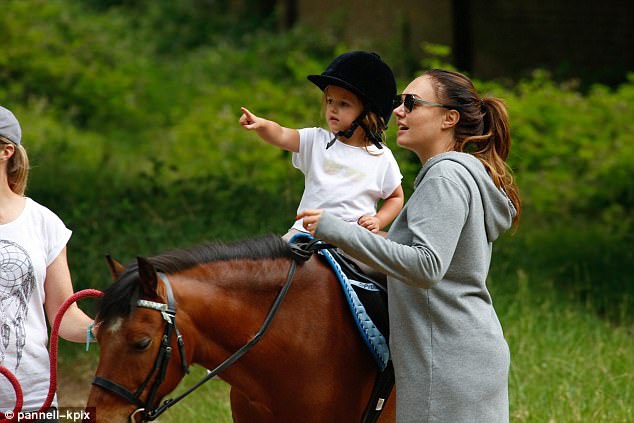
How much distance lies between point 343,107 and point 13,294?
1463 mm

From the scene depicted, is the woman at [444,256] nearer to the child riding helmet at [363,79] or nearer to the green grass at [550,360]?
the child riding helmet at [363,79]

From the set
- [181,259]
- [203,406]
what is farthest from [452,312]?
[203,406]

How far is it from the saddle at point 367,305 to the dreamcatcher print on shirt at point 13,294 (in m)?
0.91

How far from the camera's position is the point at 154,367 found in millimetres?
2824

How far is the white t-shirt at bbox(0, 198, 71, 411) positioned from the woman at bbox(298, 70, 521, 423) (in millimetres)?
950

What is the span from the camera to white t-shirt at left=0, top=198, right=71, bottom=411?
3.17 meters

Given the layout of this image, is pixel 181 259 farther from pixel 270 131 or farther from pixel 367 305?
pixel 270 131

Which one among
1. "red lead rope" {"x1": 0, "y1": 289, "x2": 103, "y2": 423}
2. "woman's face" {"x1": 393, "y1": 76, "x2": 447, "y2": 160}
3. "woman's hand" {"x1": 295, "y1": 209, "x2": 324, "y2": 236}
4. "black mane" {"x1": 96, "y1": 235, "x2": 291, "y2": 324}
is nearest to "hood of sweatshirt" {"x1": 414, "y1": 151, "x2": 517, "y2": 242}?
"woman's face" {"x1": 393, "y1": 76, "x2": 447, "y2": 160}

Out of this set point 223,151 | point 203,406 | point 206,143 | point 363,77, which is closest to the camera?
point 363,77

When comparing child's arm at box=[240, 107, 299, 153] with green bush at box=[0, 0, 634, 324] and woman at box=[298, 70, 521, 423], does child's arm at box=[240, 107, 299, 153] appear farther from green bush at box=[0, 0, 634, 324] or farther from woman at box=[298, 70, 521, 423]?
green bush at box=[0, 0, 634, 324]

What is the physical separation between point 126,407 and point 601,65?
1328cm

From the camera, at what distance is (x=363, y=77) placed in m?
3.74

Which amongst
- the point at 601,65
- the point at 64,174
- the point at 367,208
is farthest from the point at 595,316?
the point at 601,65

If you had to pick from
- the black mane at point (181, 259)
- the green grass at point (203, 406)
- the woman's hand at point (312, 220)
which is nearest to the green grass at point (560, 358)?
the green grass at point (203, 406)
